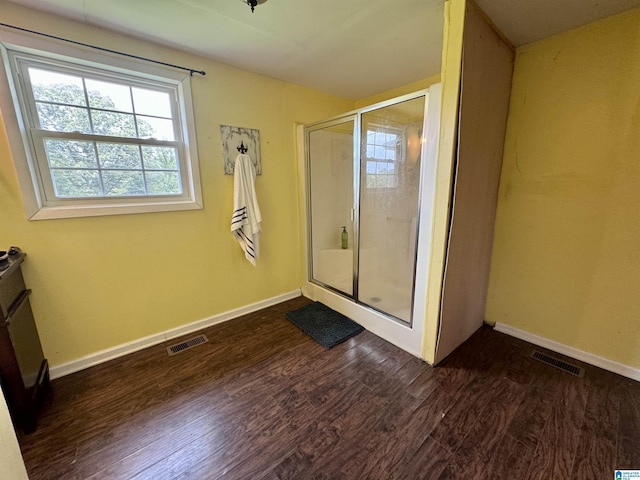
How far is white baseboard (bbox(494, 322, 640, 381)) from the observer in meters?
1.70

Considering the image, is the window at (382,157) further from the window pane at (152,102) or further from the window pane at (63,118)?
the window pane at (63,118)

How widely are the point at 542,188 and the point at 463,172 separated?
0.83m

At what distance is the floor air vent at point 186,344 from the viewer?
6.71 feet

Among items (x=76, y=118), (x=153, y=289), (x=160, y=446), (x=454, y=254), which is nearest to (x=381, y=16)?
(x=454, y=254)

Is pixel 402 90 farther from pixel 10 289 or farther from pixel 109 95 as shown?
pixel 10 289

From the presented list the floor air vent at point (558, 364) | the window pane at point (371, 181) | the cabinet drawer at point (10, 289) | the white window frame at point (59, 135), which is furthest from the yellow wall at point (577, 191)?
the cabinet drawer at point (10, 289)

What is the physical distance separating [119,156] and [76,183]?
322 mm

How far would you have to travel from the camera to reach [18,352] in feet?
4.33

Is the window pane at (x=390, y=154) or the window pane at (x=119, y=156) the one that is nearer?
the window pane at (x=119, y=156)

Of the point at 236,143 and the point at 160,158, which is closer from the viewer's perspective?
the point at 160,158

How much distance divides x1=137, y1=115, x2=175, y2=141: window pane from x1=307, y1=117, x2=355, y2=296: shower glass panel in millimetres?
1271

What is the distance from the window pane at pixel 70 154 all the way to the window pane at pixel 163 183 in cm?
33

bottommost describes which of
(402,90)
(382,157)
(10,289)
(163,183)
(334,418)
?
(334,418)

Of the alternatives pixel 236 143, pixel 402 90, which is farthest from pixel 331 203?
pixel 402 90
